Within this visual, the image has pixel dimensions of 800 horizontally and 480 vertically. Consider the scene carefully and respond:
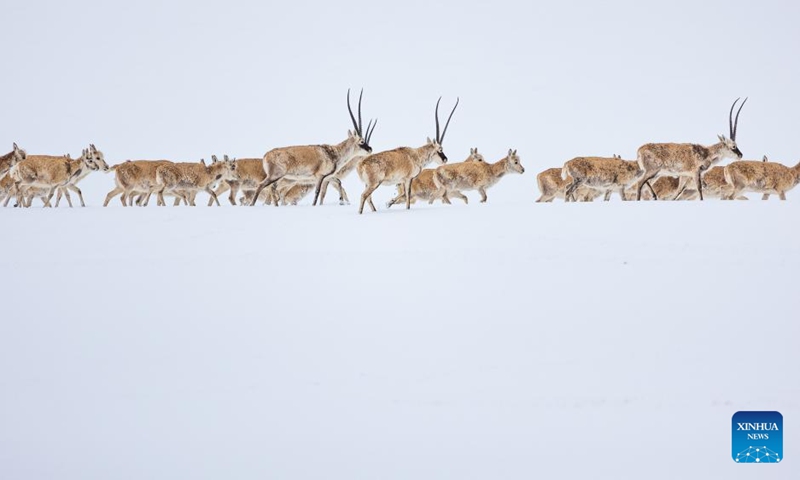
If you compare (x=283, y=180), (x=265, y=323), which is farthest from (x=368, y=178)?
(x=265, y=323)

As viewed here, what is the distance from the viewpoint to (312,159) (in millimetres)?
20172

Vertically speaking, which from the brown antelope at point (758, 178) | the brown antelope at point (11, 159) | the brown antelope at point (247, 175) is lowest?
the brown antelope at point (758, 178)

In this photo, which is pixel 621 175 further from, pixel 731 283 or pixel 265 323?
pixel 265 323

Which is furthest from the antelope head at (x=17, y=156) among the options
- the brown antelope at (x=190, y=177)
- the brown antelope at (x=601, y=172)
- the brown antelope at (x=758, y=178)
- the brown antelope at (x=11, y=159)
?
the brown antelope at (x=758, y=178)

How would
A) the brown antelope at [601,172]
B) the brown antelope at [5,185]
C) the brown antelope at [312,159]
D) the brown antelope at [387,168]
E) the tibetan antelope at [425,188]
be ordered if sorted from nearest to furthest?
the brown antelope at [387,168] → the brown antelope at [312,159] → the brown antelope at [601,172] → the tibetan antelope at [425,188] → the brown antelope at [5,185]

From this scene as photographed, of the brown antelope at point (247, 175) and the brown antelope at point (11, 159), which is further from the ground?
the brown antelope at point (11, 159)

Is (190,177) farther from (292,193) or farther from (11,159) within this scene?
(11,159)

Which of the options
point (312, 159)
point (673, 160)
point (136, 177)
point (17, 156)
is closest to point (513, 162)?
point (673, 160)

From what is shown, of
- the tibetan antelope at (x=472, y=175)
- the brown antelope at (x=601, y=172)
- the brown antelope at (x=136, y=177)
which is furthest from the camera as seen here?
the tibetan antelope at (x=472, y=175)

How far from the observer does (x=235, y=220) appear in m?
17.7

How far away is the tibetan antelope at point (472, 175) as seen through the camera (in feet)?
73.5

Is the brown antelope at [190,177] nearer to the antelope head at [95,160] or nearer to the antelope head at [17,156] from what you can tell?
the antelope head at [95,160]

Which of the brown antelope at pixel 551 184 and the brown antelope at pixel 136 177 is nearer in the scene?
the brown antelope at pixel 136 177

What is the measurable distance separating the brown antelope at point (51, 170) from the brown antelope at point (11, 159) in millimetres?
1349
